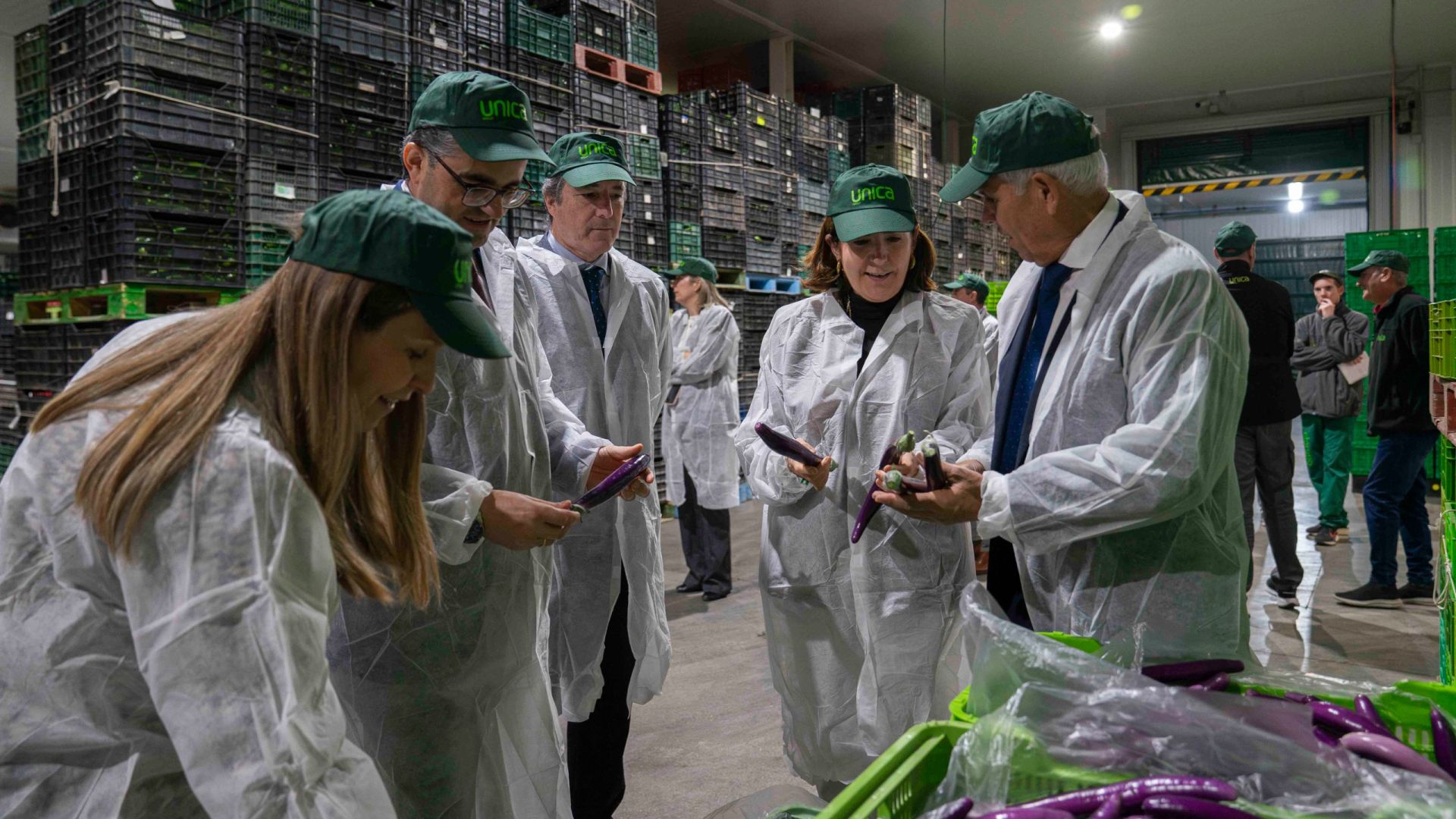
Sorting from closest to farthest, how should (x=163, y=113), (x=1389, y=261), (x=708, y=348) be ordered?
(x=163, y=113) < (x=1389, y=261) < (x=708, y=348)

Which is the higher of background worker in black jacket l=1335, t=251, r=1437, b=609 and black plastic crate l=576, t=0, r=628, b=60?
black plastic crate l=576, t=0, r=628, b=60

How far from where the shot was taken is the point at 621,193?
2.74 metres

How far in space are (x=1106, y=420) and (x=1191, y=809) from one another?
2.64 ft

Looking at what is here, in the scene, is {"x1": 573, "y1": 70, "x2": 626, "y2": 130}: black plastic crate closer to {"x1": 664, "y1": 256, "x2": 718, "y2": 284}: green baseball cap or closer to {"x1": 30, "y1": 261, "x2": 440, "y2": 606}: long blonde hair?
{"x1": 664, "y1": 256, "x2": 718, "y2": 284}: green baseball cap

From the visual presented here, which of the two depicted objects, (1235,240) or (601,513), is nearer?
(601,513)

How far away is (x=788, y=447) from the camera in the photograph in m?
2.24

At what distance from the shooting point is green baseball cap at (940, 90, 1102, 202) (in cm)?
172

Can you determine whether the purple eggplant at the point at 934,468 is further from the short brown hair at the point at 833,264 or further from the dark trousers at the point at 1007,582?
the short brown hair at the point at 833,264

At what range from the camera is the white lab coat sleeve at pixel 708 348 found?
572 centimetres

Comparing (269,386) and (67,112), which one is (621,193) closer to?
(269,386)

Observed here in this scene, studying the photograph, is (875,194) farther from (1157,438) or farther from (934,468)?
(1157,438)

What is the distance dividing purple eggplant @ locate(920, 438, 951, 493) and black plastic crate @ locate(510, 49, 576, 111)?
14.0ft

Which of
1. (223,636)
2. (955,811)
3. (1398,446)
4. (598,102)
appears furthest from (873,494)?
(598,102)

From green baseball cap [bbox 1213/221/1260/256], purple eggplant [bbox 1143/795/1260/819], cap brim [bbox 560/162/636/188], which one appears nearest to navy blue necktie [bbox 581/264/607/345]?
cap brim [bbox 560/162/636/188]
